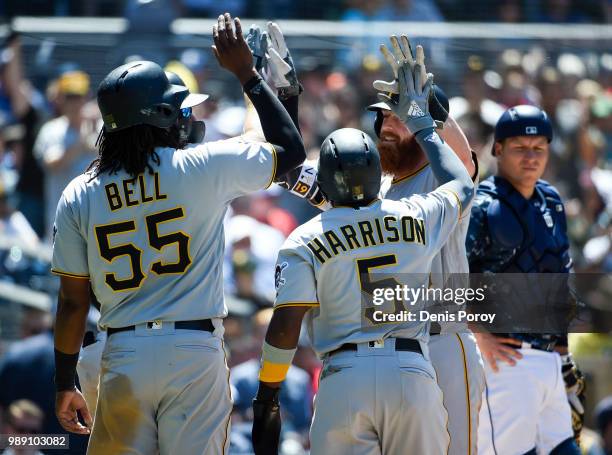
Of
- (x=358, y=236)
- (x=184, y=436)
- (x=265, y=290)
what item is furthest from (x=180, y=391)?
(x=265, y=290)

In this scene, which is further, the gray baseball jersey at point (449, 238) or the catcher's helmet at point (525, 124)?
the catcher's helmet at point (525, 124)

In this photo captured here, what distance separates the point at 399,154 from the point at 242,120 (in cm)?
468

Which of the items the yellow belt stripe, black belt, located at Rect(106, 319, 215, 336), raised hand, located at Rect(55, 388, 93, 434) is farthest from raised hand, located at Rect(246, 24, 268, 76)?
raised hand, located at Rect(55, 388, 93, 434)

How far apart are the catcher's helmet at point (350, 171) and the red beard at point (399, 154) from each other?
2.39 feet

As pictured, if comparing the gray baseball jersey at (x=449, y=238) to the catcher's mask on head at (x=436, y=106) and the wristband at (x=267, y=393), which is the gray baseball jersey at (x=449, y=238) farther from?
the wristband at (x=267, y=393)

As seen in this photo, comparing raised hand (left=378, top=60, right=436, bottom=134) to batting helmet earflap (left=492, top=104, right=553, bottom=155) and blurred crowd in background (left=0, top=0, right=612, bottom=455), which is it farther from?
blurred crowd in background (left=0, top=0, right=612, bottom=455)

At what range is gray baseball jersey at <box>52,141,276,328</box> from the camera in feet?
13.5

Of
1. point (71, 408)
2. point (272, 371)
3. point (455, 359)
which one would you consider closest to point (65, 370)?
point (71, 408)

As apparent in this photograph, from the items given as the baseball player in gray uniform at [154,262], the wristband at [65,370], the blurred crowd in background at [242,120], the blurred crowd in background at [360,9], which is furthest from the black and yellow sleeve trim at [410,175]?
the blurred crowd in background at [360,9]

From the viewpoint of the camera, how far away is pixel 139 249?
4.12 m

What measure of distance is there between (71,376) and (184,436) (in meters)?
0.57

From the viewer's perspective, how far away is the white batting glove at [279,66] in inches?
189

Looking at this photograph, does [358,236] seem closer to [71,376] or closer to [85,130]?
[71,376]

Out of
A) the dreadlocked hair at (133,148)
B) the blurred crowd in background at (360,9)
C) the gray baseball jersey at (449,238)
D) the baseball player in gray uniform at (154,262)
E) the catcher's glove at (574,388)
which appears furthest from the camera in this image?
the blurred crowd in background at (360,9)
